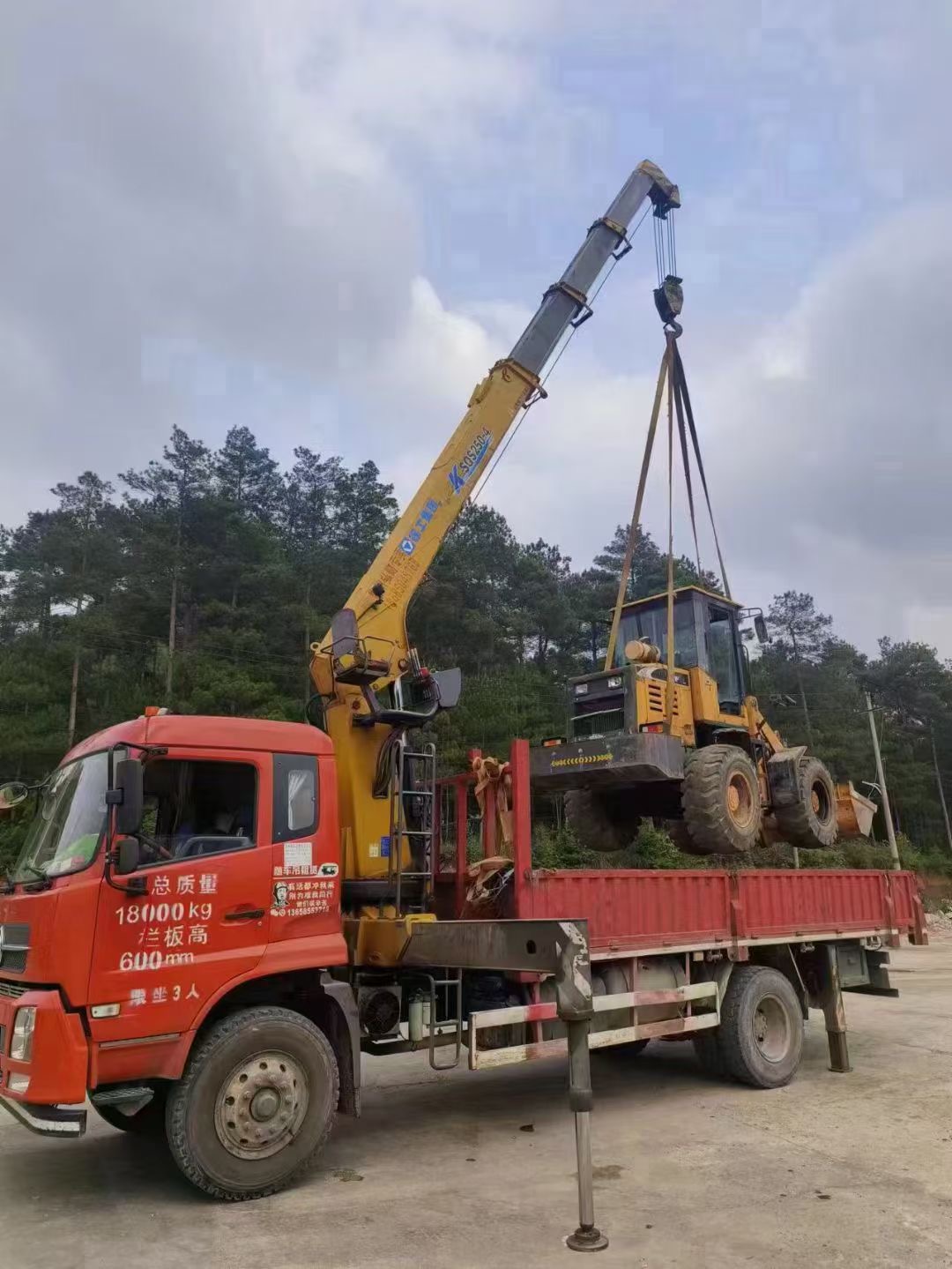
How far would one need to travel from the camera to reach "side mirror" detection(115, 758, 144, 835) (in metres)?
4.98

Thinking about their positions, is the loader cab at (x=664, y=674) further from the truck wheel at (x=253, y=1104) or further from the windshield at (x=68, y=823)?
the windshield at (x=68, y=823)

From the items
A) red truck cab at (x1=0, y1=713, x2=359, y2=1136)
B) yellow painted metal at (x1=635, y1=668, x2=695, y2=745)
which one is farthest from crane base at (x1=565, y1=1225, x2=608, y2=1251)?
yellow painted metal at (x1=635, y1=668, x2=695, y2=745)

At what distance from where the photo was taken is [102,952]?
4957 millimetres

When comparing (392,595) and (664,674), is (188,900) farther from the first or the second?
(664,674)

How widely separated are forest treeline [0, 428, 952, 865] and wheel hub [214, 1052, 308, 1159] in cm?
1261

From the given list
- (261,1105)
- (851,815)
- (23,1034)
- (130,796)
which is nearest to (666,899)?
(261,1105)

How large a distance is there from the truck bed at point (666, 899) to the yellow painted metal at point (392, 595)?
2.67ft

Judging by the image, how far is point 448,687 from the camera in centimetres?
752

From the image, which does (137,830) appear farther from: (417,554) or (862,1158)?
(862,1158)

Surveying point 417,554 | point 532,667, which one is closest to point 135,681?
point 532,667

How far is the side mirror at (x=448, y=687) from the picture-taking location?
24.5 ft

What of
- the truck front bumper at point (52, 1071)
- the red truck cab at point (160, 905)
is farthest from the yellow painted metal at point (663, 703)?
the truck front bumper at point (52, 1071)

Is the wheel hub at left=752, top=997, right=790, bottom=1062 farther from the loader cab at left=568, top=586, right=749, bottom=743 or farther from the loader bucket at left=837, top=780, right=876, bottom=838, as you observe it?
the loader bucket at left=837, top=780, right=876, bottom=838

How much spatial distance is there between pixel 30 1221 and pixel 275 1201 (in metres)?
1.27
